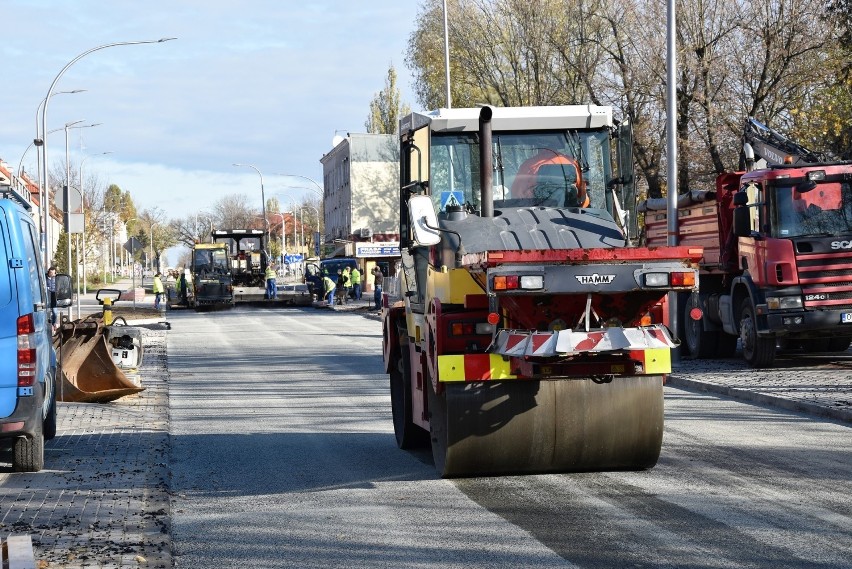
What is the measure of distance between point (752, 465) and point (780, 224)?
8.88 m

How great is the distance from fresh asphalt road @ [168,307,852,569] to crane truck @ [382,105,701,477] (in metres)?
0.38

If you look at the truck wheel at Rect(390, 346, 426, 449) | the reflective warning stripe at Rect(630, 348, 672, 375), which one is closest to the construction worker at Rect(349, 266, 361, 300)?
the truck wheel at Rect(390, 346, 426, 449)

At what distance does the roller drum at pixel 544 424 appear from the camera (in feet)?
29.6

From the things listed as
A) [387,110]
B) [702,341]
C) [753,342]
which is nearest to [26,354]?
[753,342]

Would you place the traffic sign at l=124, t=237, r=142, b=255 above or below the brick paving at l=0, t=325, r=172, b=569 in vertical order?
above

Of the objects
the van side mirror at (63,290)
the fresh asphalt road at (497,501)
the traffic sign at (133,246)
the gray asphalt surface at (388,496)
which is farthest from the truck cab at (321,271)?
the van side mirror at (63,290)

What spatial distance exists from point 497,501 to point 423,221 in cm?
213

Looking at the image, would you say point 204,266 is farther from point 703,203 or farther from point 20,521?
point 20,521

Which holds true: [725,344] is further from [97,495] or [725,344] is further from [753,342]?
[97,495]

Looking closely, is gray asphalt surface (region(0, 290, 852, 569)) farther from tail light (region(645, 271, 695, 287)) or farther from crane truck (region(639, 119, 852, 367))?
crane truck (region(639, 119, 852, 367))

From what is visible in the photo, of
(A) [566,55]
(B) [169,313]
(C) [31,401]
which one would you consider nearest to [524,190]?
(C) [31,401]

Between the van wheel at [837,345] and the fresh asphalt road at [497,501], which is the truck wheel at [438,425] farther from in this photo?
the van wheel at [837,345]

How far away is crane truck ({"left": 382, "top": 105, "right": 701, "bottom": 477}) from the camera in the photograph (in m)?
8.48

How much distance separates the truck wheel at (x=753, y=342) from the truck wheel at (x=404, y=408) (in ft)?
28.7
